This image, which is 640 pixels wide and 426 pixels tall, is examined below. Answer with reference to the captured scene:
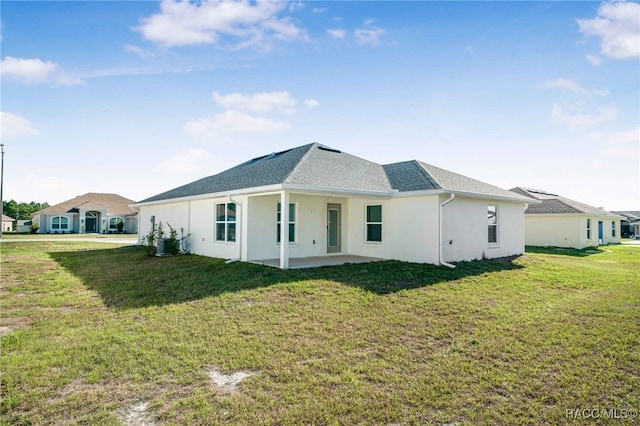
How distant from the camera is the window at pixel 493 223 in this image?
1388 cm

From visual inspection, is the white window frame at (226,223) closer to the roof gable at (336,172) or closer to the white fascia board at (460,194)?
the roof gable at (336,172)

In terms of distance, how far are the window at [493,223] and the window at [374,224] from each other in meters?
4.39

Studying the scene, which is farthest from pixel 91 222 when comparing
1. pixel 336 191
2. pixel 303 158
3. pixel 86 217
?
pixel 336 191

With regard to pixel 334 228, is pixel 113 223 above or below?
below

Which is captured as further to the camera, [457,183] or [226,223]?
[457,183]

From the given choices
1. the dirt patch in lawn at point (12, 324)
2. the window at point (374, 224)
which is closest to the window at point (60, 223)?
the window at point (374, 224)

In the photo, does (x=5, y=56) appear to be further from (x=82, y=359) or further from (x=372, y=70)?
(x=372, y=70)

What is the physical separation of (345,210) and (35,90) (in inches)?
449

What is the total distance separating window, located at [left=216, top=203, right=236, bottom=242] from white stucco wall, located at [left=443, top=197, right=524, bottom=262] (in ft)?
24.4

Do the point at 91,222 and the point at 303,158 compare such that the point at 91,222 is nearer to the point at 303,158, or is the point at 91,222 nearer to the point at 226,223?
the point at 226,223

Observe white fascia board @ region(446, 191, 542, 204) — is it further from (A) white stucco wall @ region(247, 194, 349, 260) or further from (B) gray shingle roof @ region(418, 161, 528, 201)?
(A) white stucco wall @ region(247, 194, 349, 260)

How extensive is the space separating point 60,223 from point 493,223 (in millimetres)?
42659

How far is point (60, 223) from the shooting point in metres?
38.1

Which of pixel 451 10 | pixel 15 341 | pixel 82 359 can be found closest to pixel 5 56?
pixel 15 341
